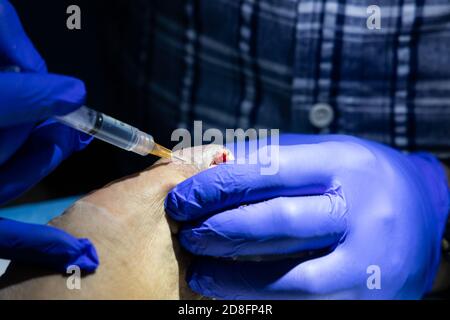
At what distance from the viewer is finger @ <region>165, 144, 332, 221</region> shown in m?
1.13

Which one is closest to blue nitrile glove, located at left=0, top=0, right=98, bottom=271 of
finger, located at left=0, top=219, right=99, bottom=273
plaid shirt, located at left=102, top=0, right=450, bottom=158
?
finger, located at left=0, top=219, right=99, bottom=273

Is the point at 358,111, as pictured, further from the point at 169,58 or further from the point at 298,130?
the point at 169,58

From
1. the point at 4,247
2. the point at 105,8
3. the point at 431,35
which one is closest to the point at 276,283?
the point at 4,247

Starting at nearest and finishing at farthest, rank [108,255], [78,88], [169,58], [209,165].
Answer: [78,88], [108,255], [209,165], [169,58]

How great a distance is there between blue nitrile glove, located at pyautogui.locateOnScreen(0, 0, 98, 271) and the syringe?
41mm

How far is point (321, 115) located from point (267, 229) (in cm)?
48

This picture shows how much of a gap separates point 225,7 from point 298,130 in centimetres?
35

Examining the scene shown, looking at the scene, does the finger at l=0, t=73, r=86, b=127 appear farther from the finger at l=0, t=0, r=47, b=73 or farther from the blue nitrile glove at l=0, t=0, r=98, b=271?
the finger at l=0, t=0, r=47, b=73

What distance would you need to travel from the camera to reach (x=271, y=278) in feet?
3.82

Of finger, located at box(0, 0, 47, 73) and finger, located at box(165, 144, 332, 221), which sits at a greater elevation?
finger, located at box(0, 0, 47, 73)

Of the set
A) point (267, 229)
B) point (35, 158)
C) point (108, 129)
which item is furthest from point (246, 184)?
point (35, 158)

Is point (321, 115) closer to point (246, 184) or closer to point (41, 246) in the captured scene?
point (246, 184)

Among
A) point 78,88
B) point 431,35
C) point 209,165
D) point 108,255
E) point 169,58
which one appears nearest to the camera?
point 78,88

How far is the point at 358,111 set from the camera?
4.96 feet
